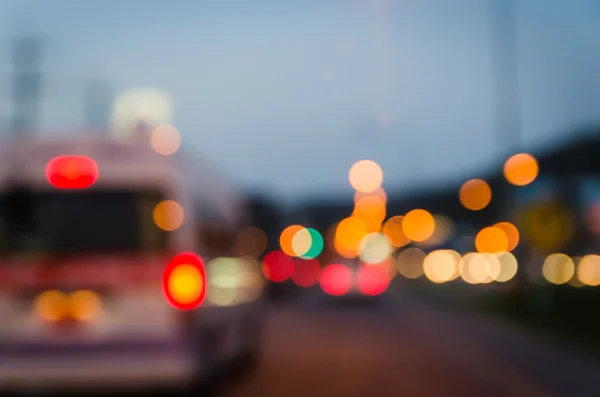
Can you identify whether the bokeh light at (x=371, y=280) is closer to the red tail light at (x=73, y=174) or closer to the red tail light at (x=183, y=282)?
the red tail light at (x=183, y=282)

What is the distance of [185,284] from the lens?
936cm

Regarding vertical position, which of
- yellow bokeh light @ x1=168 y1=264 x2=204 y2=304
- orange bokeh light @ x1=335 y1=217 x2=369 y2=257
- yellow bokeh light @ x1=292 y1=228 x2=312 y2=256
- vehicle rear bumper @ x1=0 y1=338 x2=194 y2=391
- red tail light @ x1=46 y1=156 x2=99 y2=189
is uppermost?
orange bokeh light @ x1=335 y1=217 x2=369 y2=257

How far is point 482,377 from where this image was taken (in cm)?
1348

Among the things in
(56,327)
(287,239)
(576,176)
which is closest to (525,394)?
(56,327)

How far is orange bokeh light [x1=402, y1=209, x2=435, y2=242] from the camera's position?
104 m

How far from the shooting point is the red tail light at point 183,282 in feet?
30.4

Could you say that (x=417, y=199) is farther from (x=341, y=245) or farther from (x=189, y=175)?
(x=189, y=175)

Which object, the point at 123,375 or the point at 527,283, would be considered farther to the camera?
the point at 527,283

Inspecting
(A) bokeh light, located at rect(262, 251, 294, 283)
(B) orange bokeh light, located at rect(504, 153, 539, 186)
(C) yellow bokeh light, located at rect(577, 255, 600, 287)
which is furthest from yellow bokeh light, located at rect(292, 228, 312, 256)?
(B) orange bokeh light, located at rect(504, 153, 539, 186)

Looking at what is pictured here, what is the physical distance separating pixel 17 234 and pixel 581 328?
51.0ft

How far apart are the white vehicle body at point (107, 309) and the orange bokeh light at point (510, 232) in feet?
97.8

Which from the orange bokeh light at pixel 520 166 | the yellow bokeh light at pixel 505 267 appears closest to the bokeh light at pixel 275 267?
the orange bokeh light at pixel 520 166

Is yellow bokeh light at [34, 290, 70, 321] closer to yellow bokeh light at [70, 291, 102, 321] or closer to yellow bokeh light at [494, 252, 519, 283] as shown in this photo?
yellow bokeh light at [70, 291, 102, 321]

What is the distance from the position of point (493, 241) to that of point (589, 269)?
32.5 ft
